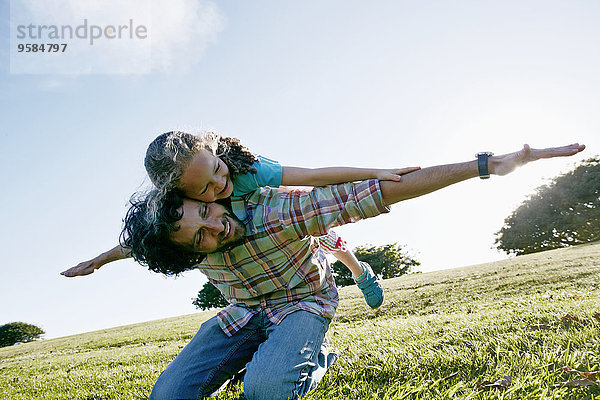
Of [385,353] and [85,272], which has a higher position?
[85,272]

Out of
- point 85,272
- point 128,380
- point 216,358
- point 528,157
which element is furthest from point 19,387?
Result: point 528,157

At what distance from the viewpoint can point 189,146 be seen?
309 cm

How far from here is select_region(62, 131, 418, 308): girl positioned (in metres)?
2.98

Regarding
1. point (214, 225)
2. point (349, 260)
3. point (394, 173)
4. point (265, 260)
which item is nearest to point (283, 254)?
point (265, 260)

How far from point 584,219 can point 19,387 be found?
98.0ft

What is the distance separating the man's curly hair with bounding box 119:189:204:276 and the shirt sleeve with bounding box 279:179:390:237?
726 millimetres

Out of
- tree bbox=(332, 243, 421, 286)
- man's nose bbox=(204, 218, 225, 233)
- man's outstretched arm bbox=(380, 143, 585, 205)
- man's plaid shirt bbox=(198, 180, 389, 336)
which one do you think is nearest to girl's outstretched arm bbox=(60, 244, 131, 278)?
man's plaid shirt bbox=(198, 180, 389, 336)

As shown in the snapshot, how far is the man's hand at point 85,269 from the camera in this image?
3.84 m

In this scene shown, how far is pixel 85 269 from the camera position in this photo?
3.85 meters

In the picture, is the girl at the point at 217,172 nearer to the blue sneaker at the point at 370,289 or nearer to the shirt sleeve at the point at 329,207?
the shirt sleeve at the point at 329,207

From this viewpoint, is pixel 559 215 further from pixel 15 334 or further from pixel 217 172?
pixel 15 334

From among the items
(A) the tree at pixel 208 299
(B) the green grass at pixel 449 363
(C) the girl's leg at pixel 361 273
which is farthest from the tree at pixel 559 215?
(C) the girl's leg at pixel 361 273

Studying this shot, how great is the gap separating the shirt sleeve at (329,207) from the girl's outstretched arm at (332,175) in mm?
124

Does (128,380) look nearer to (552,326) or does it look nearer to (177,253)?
(177,253)
